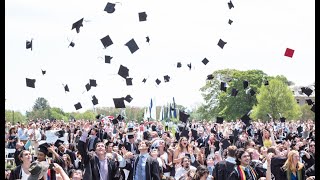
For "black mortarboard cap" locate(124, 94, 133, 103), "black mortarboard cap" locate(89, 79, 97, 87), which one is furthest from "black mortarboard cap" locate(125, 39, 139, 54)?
"black mortarboard cap" locate(124, 94, 133, 103)

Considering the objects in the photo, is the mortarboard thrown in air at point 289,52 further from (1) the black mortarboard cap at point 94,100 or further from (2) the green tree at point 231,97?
(2) the green tree at point 231,97

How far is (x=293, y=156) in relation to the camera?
29.3 ft

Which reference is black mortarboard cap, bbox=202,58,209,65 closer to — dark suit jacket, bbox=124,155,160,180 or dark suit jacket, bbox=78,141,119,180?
dark suit jacket, bbox=124,155,160,180

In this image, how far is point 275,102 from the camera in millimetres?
79812

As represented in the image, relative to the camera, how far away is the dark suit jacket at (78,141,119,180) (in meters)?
9.29

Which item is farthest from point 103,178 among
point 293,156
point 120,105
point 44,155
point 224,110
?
point 224,110

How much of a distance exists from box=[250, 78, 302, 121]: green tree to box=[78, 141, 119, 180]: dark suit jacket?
68495 mm

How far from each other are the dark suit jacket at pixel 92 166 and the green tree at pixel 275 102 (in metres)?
68.5

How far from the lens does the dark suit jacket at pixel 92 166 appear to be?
9289 millimetres

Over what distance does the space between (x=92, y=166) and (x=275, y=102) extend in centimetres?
7235

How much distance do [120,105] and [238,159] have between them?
7500 mm

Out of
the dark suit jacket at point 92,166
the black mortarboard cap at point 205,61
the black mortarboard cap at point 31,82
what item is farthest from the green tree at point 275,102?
the dark suit jacket at point 92,166
